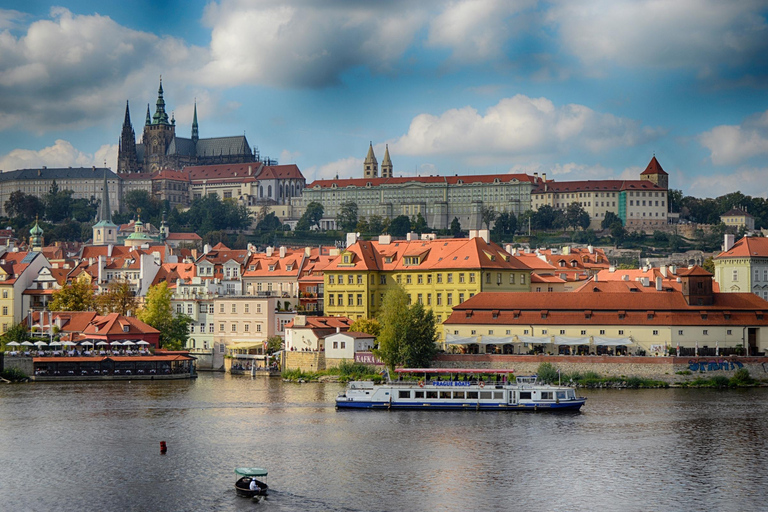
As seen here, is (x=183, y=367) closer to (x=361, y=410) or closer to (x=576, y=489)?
(x=361, y=410)

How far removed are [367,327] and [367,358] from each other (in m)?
5.37

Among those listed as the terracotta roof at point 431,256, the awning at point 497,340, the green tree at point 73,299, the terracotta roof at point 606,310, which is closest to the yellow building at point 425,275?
the terracotta roof at point 431,256

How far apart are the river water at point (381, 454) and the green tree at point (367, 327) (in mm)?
13116

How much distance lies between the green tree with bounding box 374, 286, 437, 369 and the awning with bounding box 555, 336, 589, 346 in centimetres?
766

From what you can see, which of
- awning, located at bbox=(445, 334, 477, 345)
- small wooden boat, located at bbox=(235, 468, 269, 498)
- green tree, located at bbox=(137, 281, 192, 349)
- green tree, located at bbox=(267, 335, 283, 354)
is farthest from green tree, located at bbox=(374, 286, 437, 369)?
small wooden boat, located at bbox=(235, 468, 269, 498)

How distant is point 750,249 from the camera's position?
9150cm

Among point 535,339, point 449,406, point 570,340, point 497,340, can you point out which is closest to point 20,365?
point 497,340

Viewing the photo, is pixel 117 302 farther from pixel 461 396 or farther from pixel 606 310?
pixel 461 396

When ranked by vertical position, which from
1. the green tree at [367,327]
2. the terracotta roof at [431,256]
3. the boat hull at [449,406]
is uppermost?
the terracotta roof at [431,256]

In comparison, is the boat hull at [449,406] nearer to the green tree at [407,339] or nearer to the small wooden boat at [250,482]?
the green tree at [407,339]

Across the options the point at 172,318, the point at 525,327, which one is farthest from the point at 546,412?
the point at 172,318

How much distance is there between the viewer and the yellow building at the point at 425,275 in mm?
85625

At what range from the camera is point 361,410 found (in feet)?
206

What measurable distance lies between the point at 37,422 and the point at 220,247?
62224 millimetres
